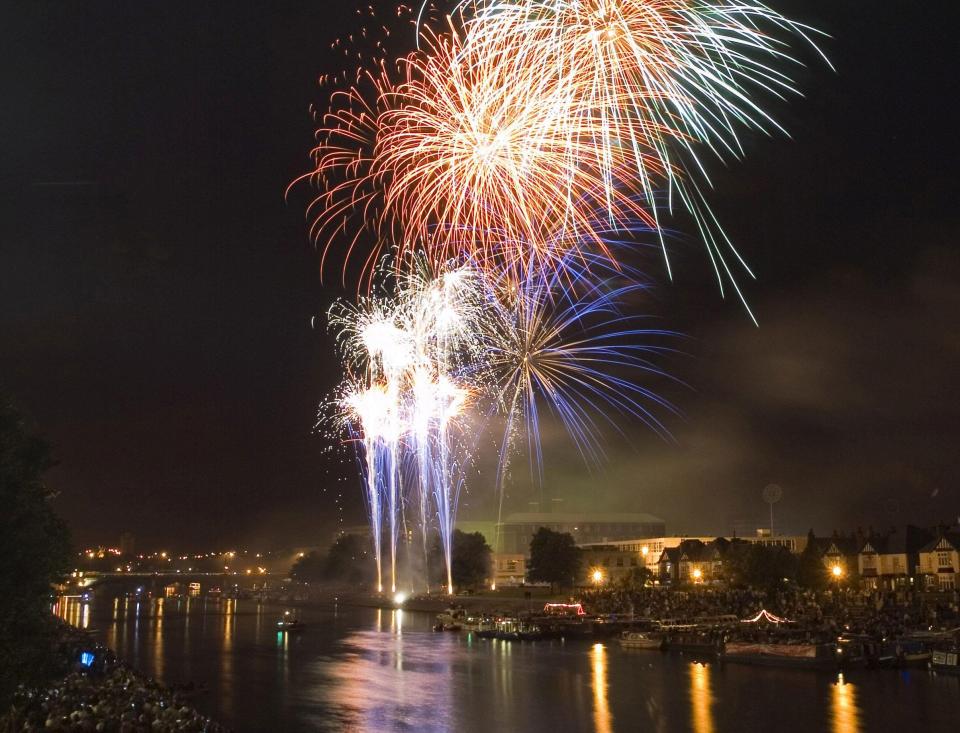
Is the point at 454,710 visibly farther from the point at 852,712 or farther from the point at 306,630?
the point at 306,630

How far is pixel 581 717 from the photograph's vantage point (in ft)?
98.7

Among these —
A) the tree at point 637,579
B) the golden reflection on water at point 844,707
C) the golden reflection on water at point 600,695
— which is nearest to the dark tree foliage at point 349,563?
the tree at point 637,579

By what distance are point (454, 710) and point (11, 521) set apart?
18.6m

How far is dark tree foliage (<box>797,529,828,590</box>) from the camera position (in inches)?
2454

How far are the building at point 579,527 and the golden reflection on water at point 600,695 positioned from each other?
7952cm

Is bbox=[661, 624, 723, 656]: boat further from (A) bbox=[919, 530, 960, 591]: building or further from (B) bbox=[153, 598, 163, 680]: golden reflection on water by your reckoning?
(B) bbox=[153, 598, 163, 680]: golden reflection on water

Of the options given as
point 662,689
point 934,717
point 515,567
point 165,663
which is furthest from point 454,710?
point 515,567

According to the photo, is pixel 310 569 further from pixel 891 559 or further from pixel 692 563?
pixel 891 559

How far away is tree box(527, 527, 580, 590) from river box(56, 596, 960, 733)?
91.6 feet

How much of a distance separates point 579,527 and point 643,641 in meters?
86.6

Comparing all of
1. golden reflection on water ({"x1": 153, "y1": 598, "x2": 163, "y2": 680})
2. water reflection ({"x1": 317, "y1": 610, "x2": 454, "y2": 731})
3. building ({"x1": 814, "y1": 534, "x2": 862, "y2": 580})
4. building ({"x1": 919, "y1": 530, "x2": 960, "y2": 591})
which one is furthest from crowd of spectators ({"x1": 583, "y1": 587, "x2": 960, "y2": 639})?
golden reflection on water ({"x1": 153, "y1": 598, "x2": 163, "y2": 680})

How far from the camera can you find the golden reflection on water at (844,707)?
90.4ft

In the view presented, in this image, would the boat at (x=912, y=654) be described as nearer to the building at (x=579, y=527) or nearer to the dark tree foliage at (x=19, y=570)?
the dark tree foliage at (x=19, y=570)

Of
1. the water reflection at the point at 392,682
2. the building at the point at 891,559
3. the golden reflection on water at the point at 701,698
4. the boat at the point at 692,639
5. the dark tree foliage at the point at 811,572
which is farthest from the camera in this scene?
the building at the point at 891,559
